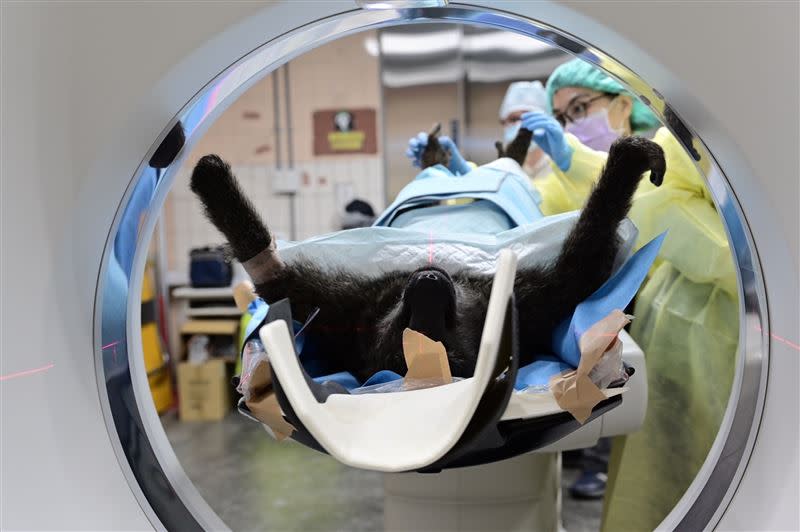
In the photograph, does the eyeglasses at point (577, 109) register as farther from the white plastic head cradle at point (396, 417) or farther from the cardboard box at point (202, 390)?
the cardboard box at point (202, 390)

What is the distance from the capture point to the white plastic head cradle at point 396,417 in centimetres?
53

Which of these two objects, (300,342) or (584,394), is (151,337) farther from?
(584,394)

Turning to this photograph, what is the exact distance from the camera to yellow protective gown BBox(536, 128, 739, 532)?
1.25 m

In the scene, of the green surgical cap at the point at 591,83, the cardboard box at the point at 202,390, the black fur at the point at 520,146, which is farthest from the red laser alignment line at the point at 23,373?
the cardboard box at the point at 202,390

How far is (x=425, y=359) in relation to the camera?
706 millimetres

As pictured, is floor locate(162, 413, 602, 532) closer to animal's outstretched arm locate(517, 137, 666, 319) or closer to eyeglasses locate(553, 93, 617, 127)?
eyeglasses locate(553, 93, 617, 127)

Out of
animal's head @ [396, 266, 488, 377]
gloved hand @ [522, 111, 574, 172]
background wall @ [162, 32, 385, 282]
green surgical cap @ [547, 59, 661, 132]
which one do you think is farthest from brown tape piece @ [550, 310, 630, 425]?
background wall @ [162, 32, 385, 282]

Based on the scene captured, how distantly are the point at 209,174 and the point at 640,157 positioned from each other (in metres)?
0.55

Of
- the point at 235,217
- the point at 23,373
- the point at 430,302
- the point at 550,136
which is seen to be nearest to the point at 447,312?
the point at 430,302

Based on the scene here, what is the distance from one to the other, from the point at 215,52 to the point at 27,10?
0.54ft

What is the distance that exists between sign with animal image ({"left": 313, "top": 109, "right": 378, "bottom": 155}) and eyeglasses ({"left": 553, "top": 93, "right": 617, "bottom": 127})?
1.80 meters

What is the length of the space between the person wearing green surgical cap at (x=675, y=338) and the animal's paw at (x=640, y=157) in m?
0.38

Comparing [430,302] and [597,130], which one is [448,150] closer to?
[597,130]

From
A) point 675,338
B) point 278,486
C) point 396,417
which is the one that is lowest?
point 278,486
